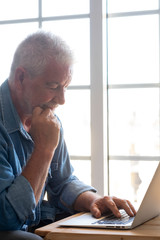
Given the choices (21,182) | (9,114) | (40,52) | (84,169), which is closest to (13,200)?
(21,182)

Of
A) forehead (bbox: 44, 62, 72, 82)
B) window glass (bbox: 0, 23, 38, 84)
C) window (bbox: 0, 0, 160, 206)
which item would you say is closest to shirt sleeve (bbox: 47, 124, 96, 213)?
forehead (bbox: 44, 62, 72, 82)

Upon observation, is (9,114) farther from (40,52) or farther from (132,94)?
(132,94)

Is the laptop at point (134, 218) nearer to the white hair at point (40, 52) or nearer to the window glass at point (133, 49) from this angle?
the white hair at point (40, 52)

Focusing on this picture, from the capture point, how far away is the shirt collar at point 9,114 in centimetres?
175

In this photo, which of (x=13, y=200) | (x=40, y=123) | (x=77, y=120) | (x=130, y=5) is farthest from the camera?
(x=77, y=120)

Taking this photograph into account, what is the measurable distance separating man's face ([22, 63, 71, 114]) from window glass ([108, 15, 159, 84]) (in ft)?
3.77

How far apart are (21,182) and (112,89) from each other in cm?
161

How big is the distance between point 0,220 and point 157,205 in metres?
0.57

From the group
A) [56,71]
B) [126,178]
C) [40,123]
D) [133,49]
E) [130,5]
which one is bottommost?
[126,178]

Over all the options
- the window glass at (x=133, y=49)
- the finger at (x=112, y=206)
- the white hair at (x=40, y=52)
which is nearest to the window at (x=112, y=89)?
the window glass at (x=133, y=49)

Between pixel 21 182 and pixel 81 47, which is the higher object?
pixel 81 47

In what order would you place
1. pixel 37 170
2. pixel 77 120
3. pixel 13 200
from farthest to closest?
1. pixel 77 120
2. pixel 37 170
3. pixel 13 200

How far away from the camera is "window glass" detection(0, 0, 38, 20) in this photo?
3.07 meters

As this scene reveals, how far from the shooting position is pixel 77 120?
303 cm
